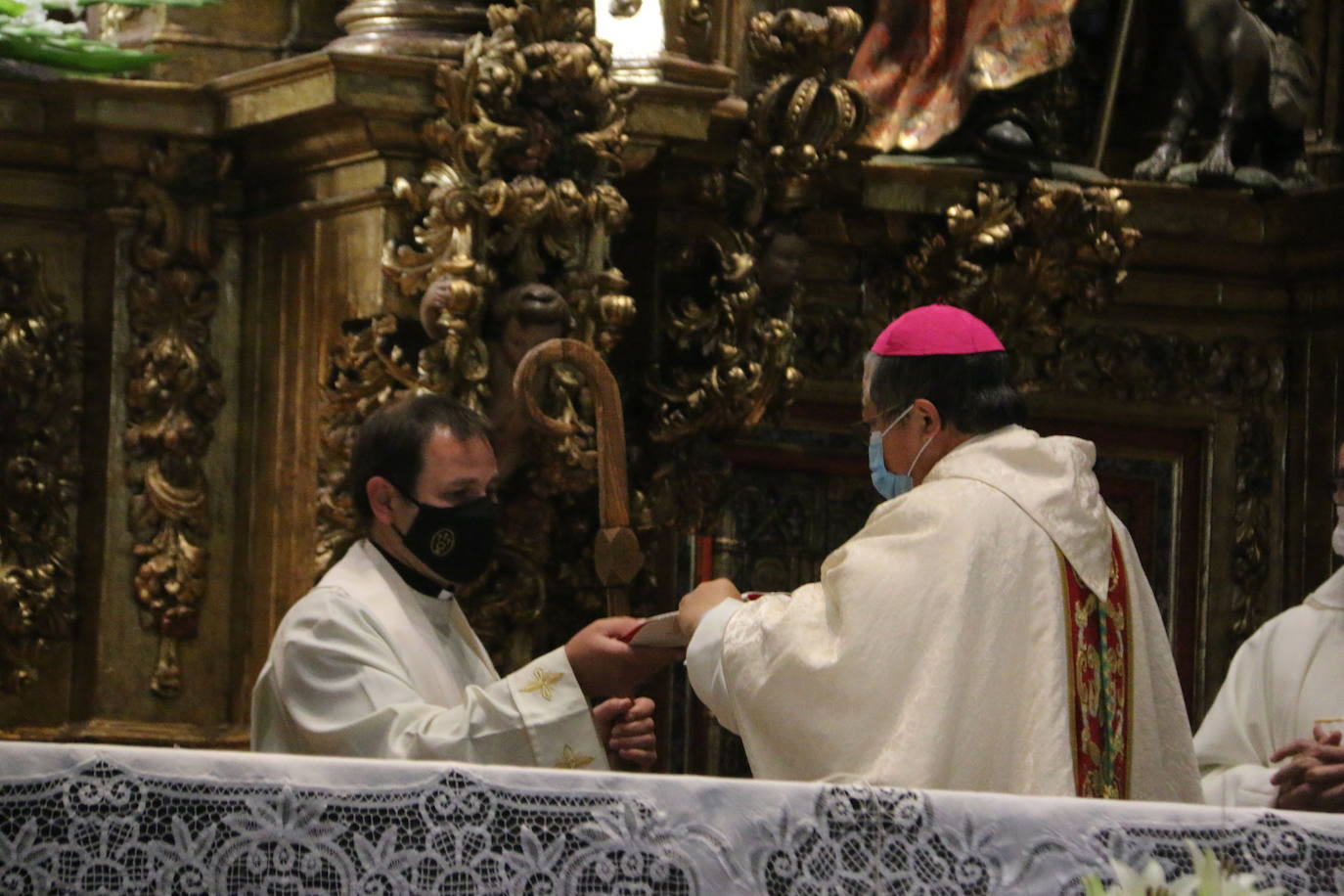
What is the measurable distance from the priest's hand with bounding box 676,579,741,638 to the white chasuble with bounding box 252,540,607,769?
0.25m

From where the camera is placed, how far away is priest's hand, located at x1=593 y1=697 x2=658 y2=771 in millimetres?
5746

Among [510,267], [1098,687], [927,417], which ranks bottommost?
[1098,687]

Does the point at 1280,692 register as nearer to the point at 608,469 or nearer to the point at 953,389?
the point at 953,389

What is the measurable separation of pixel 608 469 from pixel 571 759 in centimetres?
61

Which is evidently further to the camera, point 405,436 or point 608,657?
point 405,436

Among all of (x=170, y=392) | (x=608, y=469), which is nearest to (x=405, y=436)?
(x=608, y=469)

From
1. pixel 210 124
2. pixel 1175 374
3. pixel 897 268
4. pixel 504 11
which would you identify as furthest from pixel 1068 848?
pixel 1175 374

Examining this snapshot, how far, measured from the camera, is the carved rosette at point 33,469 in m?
7.37

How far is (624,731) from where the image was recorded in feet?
18.9

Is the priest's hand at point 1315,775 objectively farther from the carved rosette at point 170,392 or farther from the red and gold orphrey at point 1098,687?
the carved rosette at point 170,392

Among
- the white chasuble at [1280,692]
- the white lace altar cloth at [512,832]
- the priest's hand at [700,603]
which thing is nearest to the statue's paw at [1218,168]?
→ the white chasuble at [1280,692]

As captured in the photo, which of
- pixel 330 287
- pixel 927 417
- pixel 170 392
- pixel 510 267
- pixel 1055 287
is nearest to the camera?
pixel 927 417

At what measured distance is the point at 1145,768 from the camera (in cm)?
561

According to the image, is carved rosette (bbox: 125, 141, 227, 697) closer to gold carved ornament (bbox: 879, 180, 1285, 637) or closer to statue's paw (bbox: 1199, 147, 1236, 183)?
gold carved ornament (bbox: 879, 180, 1285, 637)
